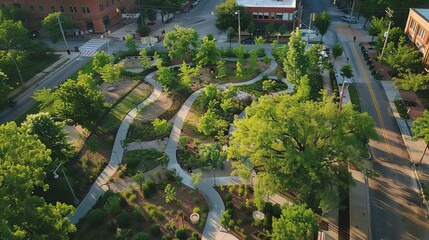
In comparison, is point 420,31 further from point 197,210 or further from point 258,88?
point 197,210

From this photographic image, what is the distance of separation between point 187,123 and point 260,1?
41.8 m

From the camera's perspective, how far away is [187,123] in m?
43.9

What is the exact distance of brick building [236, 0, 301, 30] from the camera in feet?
224

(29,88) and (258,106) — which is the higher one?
(258,106)

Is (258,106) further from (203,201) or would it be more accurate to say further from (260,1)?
(260,1)

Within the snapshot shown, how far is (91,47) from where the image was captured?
226 feet

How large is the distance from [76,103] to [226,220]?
2301cm

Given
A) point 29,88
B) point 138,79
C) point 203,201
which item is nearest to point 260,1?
point 138,79

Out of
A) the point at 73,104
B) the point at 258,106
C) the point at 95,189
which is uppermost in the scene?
the point at 258,106

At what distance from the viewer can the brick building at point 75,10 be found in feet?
239

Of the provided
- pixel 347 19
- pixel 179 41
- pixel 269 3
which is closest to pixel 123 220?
pixel 179 41

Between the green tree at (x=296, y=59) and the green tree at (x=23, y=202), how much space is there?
33239 mm

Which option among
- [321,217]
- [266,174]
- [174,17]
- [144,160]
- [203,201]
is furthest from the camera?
[174,17]

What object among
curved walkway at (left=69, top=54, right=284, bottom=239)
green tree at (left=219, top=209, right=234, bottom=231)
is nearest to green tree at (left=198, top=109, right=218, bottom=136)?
curved walkway at (left=69, top=54, right=284, bottom=239)
